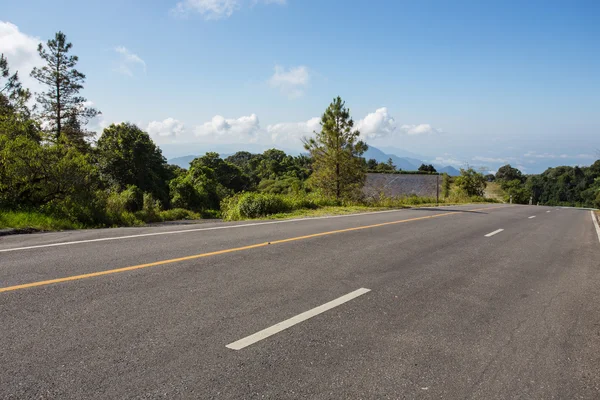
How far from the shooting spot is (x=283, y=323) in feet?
13.6

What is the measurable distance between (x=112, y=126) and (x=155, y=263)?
138ft

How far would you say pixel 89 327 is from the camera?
149 inches

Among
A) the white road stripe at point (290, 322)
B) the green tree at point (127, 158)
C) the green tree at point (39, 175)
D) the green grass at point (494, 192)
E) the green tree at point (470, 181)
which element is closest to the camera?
the white road stripe at point (290, 322)

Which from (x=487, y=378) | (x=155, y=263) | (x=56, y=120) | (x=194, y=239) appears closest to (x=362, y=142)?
(x=194, y=239)

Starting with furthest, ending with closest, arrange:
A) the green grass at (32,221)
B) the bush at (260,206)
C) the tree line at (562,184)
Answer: the tree line at (562,184) → the bush at (260,206) → the green grass at (32,221)

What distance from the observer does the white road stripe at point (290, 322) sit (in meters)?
3.65

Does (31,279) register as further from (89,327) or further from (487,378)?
(487,378)

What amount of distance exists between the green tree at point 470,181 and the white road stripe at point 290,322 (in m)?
52.9

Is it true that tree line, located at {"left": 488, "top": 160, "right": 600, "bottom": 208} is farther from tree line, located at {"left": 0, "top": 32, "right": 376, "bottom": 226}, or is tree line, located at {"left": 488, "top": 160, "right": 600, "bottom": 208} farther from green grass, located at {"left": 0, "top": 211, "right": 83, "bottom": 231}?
green grass, located at {"left": 0, "top": 211, "right": 83, "bottom": 231}

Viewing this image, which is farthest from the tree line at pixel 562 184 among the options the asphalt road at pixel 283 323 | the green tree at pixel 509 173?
the asphalt road at pixel 283 323

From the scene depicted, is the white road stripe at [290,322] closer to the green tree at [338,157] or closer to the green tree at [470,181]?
the green tree at [338,157]

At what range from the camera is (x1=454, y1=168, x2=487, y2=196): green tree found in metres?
53.8

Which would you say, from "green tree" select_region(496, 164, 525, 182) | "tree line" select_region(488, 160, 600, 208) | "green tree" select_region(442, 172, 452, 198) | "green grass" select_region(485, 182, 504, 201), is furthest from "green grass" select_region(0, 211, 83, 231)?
"green tree" select_region(496, 164, 525, 182)

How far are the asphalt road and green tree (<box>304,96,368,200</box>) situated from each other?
16.0m
